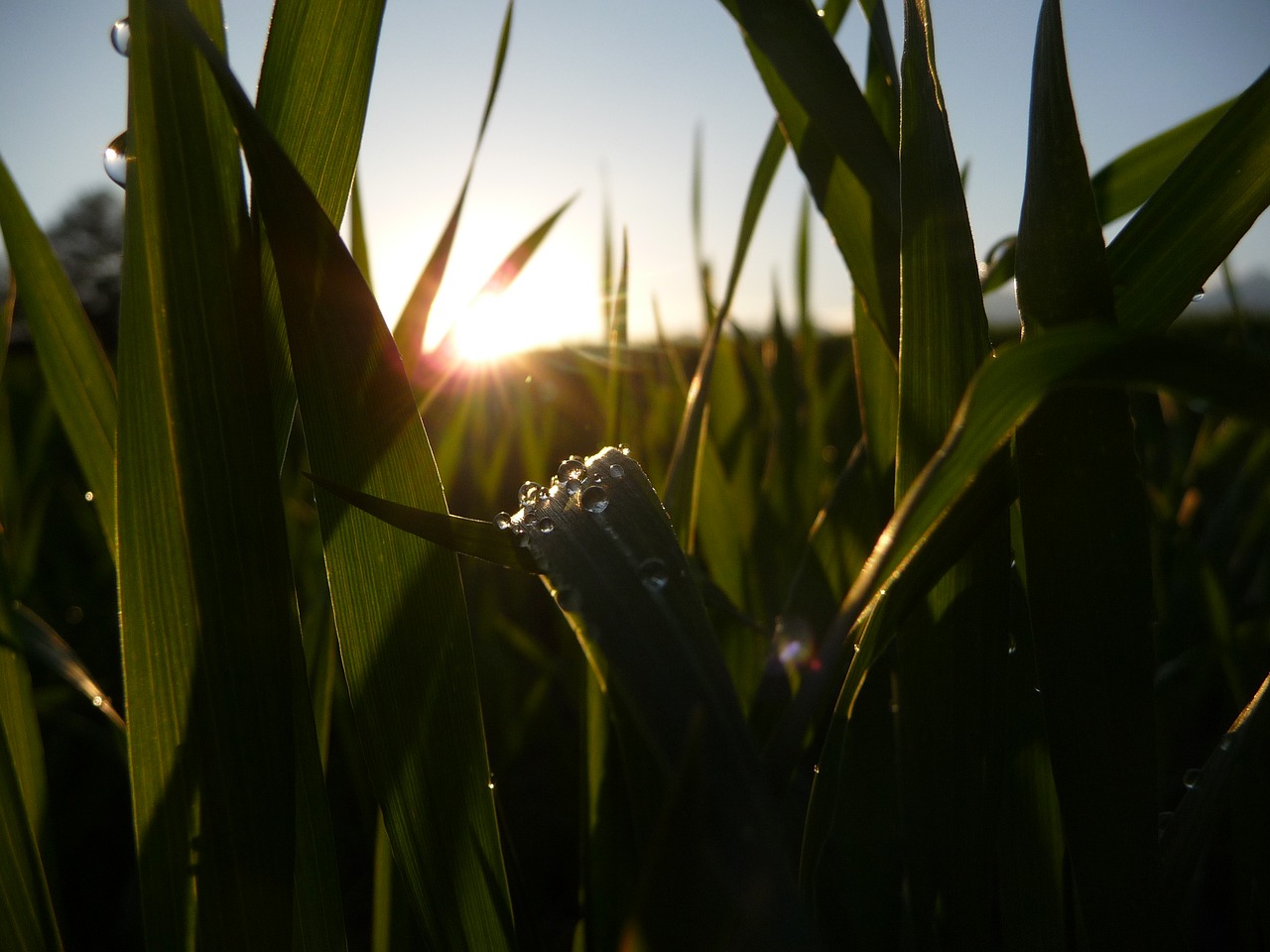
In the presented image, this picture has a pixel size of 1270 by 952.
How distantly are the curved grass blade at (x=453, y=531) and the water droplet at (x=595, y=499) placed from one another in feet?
0.08

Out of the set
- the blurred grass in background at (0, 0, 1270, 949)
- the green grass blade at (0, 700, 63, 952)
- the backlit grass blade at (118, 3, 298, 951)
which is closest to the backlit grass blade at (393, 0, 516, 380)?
the blurred grass in background at (0, 0, 1270, 949)

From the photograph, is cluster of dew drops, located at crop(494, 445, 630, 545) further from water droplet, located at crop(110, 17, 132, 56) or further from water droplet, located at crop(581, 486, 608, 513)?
water droplet, located at crop(110, 17, 132, 56)

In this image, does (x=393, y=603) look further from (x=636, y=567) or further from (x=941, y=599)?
(x=941, y=599)

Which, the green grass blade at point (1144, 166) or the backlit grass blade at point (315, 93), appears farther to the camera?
the green grass blade at point (1144, 166)

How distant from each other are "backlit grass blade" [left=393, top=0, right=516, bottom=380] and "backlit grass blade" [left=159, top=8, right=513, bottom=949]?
0.12 metres

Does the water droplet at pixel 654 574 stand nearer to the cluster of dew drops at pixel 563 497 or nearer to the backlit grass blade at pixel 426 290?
the cluster of dew drops at pixel 563 497

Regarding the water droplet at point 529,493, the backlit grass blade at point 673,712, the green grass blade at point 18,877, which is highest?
the water droplet at point 529,493

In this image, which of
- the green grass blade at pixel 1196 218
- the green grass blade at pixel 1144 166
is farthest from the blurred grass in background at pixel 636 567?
the green grass blade at pixel 1144 166

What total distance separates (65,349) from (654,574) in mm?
340

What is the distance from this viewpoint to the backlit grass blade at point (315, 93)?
27 centimetres

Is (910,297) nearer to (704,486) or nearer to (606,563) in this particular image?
(606,563)

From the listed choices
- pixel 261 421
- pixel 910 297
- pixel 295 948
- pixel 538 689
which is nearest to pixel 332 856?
pixel 295 948

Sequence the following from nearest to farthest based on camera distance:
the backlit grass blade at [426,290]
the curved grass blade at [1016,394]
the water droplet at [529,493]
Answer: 1. the curved grass blade at [1016,394]
2. the water droplet at [529,493]
3. the backlit grass blade at [426,290]

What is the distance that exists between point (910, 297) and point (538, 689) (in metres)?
0.54
